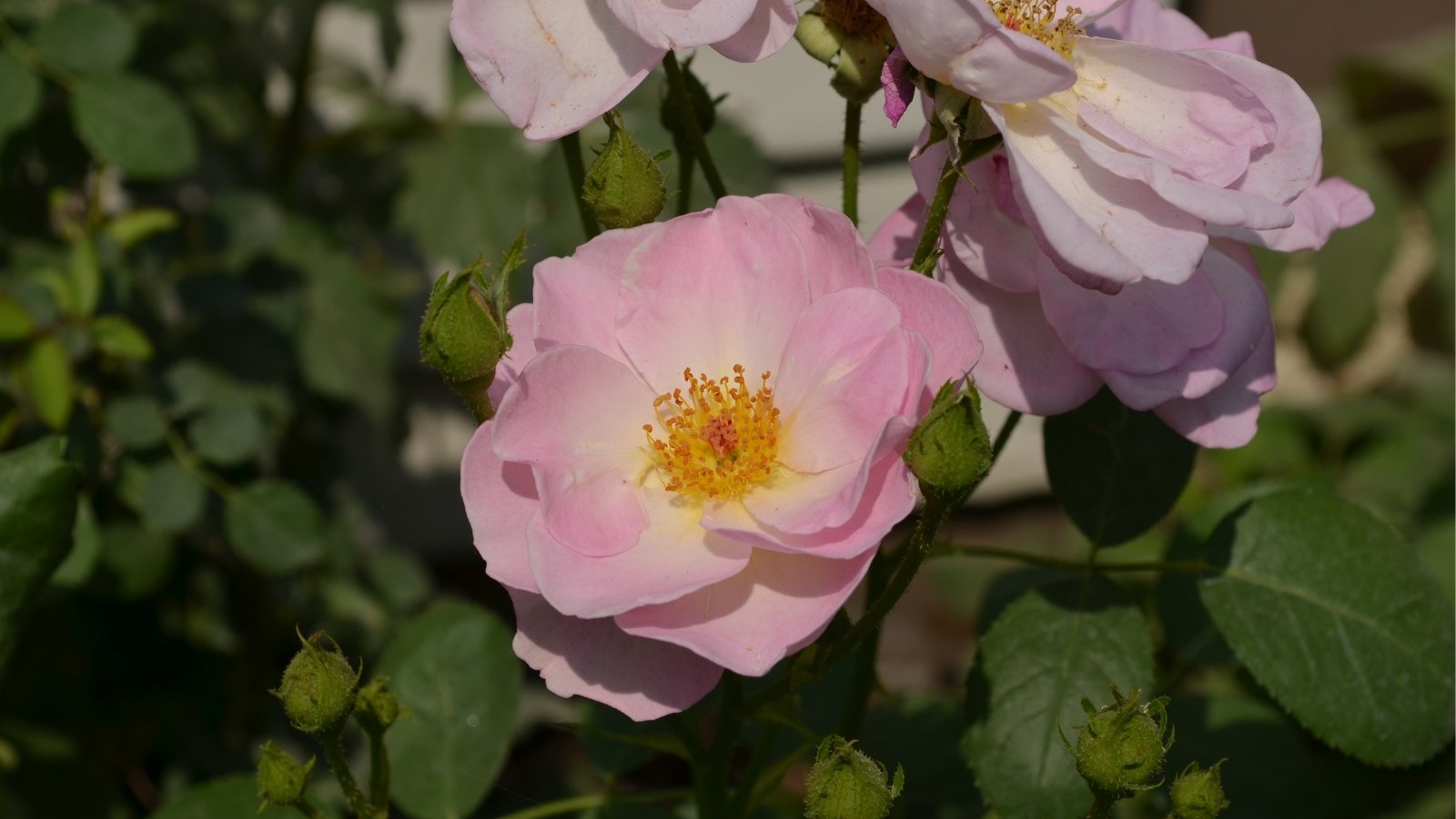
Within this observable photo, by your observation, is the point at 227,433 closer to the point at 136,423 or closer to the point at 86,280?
the point at 136,423

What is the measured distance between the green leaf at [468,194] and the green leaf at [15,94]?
60cm

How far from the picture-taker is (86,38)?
1.56 m

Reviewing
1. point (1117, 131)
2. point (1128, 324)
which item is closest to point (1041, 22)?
point (1117, 131)

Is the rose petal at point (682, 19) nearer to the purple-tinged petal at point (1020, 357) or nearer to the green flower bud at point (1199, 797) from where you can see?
the purple-tinged petal at point (1020, 357)

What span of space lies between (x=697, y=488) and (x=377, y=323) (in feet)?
3.73

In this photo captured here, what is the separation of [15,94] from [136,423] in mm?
369

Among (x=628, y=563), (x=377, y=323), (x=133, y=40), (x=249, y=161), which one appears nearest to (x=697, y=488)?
(x=628, y=563)

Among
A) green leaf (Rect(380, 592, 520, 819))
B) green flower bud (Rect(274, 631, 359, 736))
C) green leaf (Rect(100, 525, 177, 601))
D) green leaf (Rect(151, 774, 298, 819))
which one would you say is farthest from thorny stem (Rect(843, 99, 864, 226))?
green leaf (Rect(100, 525, 177, 601))

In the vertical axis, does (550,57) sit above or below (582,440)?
above

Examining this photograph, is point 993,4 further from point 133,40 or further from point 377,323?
point 377,323

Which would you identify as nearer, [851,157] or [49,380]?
[851,157]

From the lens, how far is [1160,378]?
92 centimetres

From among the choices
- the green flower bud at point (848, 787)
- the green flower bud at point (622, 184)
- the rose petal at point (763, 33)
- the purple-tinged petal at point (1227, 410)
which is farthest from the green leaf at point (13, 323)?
the purple-tinged petal at point (1227, 410)

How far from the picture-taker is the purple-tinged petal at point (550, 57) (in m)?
0.90
